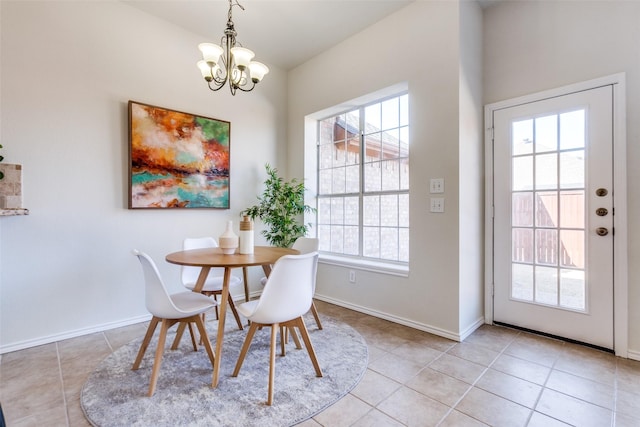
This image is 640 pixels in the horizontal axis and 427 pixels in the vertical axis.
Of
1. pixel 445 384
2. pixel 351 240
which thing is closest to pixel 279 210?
pixel 351 240

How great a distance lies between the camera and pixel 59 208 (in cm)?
241

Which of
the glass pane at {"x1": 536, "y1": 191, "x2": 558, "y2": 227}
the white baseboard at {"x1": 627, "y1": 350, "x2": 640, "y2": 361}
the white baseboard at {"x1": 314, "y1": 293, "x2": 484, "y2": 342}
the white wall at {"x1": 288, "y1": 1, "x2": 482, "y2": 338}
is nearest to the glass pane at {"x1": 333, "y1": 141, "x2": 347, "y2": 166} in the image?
the white wall at {"x1": 288, "y1": 1, "x2": 482, "y2": 338}

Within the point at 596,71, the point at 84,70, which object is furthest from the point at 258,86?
the point at 596,71

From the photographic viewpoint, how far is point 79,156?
250 cm

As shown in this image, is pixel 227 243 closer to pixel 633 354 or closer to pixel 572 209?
pixel 572 209

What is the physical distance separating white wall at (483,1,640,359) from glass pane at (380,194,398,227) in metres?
1.29

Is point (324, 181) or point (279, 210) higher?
point (324, 181)

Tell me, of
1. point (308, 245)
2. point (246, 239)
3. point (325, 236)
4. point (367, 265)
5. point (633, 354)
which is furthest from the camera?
point (325, 236)

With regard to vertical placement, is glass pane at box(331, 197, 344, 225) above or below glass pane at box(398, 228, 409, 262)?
above

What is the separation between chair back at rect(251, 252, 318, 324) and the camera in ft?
5.37

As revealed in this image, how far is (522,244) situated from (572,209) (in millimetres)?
461

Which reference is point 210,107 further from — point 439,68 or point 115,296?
point 439,68

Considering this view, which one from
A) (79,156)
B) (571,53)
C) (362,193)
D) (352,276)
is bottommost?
(352,276)

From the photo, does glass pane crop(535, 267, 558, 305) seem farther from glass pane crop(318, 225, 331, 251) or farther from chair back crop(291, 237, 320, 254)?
glass pane crop(318, 225, 331, 251)
